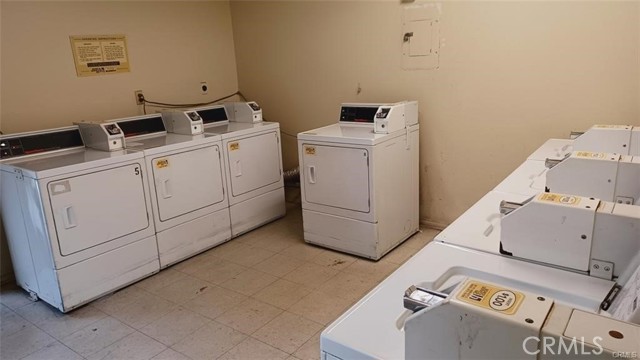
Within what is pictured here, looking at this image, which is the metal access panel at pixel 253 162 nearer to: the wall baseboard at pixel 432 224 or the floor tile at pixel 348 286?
the floor tile at pixel 348 286

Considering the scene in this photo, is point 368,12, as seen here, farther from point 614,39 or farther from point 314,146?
point 614,39

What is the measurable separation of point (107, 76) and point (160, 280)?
1.88 meters

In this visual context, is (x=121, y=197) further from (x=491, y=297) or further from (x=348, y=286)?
(x=491, y=297)

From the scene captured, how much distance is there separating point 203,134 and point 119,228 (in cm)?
107

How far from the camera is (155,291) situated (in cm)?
304

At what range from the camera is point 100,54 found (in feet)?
12.2

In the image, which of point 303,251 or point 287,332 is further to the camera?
point 303,251

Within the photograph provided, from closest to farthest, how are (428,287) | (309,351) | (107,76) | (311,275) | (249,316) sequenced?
(428,287), (309,351), (249,316), (311,275), (107,76)

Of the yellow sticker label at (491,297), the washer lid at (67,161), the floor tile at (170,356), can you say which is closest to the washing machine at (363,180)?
the washer lid at (67,161)

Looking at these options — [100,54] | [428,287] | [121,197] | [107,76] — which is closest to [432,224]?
[121,197]

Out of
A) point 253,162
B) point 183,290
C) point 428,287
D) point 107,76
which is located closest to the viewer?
point 428,287

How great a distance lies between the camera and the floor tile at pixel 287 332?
240 cm

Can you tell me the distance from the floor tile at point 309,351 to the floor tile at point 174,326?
2.18 feet

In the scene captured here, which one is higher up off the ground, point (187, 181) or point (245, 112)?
point (245, 112)
